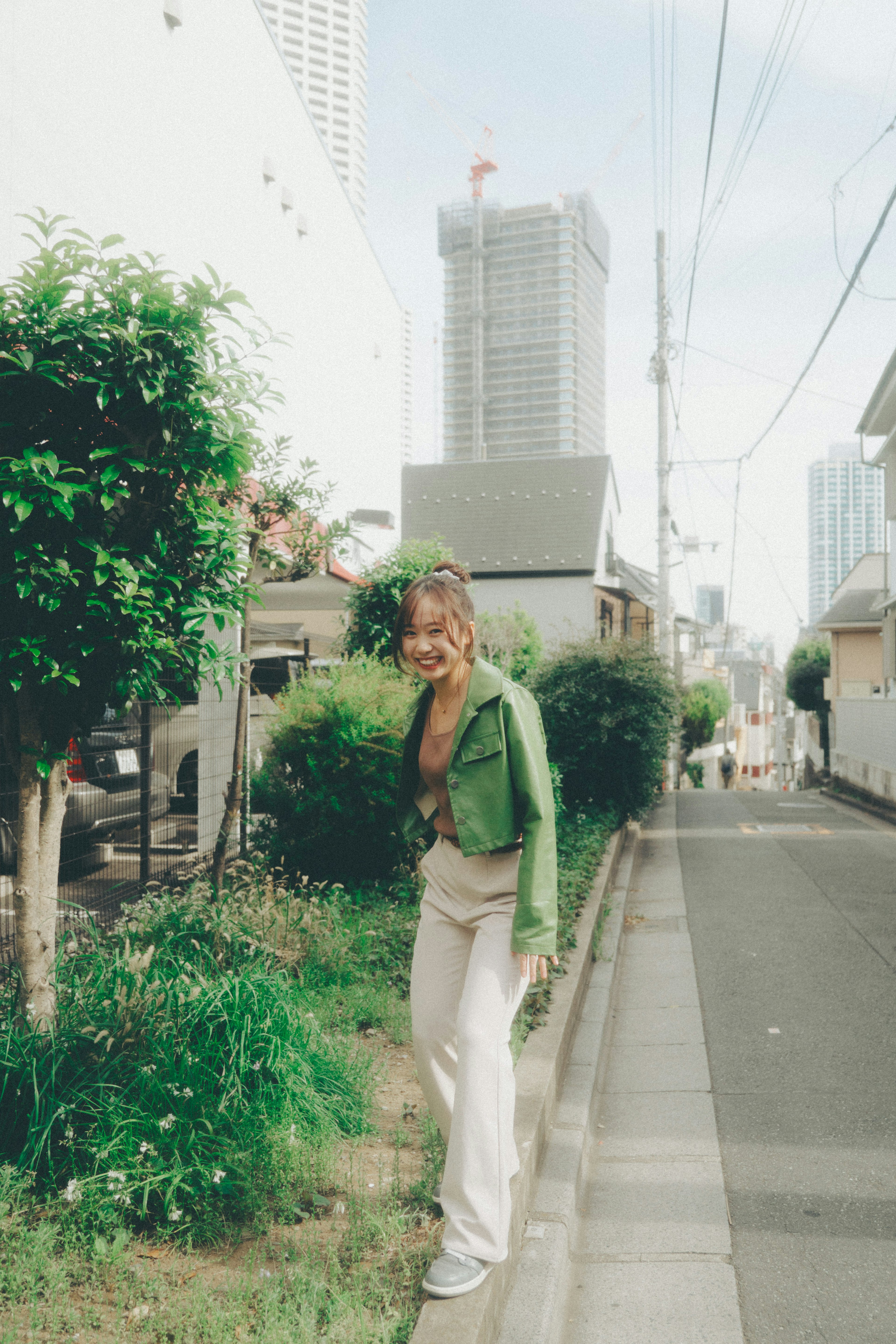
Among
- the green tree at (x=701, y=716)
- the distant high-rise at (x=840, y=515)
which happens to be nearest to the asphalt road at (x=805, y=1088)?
the green tree at (x=701, y=716)

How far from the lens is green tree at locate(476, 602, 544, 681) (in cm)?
1497

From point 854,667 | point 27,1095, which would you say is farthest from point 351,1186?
point 854,667

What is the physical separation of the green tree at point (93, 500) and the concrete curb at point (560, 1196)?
5.53 ft

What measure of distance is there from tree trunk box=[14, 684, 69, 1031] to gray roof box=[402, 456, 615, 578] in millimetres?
24945

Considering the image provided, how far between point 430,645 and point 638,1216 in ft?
7.17

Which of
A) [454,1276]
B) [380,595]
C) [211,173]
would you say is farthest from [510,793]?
[380,595]

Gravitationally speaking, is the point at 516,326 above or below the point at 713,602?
above

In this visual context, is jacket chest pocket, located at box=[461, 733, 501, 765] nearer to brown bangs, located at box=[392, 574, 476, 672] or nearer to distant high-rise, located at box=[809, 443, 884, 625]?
brown bangs, located at box=[392, 574, 476, 672]

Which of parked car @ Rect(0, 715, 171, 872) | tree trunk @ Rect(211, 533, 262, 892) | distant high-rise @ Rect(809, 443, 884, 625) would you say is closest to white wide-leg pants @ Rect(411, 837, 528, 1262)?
tree trunk @ Rect(211, 533, 262, 892)

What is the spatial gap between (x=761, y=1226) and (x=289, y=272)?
37.8ft

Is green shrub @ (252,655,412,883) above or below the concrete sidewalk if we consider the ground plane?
above

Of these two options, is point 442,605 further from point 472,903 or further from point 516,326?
point 516,326

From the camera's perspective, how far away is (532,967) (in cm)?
259

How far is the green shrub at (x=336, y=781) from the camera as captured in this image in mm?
6766
